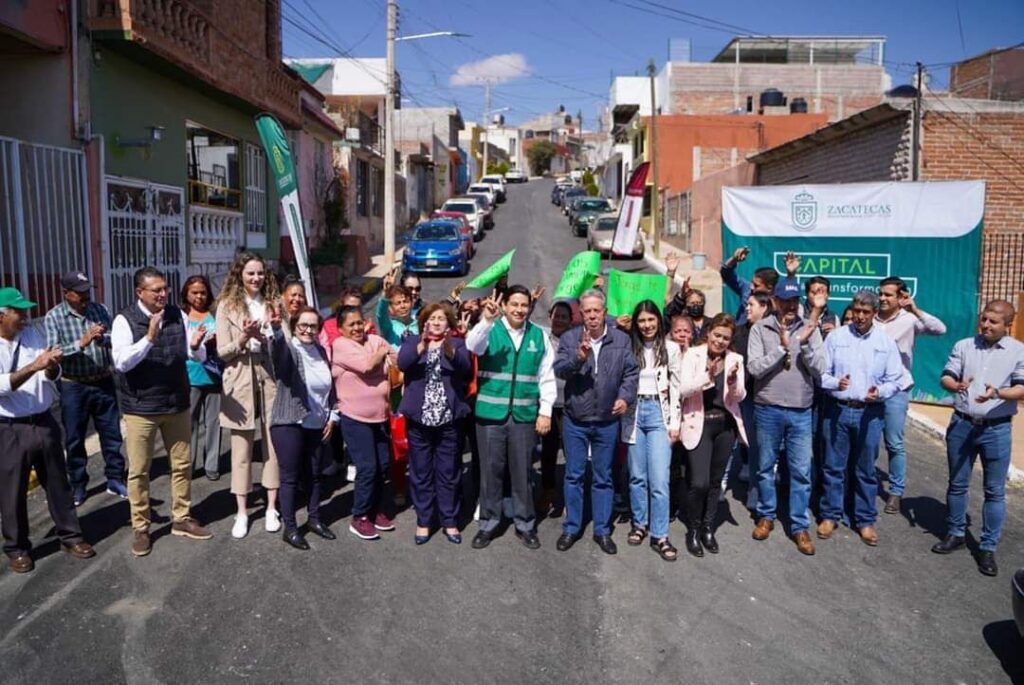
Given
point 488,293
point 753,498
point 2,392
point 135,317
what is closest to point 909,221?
point 753,498

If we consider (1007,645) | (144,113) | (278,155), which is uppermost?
(144,113)

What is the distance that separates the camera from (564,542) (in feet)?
18.6

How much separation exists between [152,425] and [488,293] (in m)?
2.57

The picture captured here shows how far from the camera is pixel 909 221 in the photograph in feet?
32.6

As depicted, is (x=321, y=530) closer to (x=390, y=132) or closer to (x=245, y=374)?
(x=245, y=374)

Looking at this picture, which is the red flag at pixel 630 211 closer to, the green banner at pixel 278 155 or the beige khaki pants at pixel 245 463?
the green banner at pixel 278 155

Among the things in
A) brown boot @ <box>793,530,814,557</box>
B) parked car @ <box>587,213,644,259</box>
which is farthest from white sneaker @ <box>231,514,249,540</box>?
parked car @ <box>587,213,644,259</box>

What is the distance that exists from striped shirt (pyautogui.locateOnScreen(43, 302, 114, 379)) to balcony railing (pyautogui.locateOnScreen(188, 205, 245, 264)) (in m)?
7.65

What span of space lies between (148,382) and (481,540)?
2.44 m

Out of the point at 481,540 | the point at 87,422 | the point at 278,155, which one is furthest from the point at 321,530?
the point at 278,155

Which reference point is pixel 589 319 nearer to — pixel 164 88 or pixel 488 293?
pixel 488 293

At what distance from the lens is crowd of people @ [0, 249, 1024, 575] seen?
546 cm

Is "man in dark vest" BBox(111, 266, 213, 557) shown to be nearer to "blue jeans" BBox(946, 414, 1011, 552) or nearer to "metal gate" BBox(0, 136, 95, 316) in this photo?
"metal gate" BBox(0, 136, 95, 316)

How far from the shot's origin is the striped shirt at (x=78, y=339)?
590 centimetres
